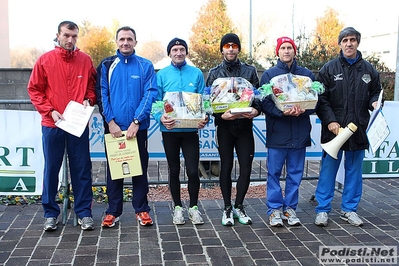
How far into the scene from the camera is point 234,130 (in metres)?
4.45

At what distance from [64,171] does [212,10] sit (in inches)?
1055

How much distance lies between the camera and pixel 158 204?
5484mm

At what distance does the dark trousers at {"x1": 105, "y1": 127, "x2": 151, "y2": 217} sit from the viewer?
14.8ft

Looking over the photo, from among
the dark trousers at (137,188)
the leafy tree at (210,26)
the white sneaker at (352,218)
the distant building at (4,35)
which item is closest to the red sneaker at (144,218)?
the dark trousers at (137,188)

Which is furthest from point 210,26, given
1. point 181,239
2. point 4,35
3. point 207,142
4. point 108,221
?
point 181,239

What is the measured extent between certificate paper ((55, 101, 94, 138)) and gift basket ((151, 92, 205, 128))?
0.69 m

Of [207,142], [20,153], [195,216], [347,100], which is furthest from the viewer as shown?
[207,142]

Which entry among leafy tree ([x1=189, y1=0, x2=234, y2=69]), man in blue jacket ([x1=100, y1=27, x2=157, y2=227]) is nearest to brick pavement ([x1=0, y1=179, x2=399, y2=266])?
man in blue jacket ([x1=100, y1=27, x2=157, y2=227])

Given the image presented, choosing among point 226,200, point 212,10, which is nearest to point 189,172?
point 226,200

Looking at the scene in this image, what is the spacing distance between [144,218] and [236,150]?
1264 mm

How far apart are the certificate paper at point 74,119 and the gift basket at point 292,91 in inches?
71.1

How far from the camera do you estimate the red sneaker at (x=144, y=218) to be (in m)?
4.59

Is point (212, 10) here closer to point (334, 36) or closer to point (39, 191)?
point (334, 36)

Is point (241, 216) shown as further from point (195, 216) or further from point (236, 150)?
point (236, 150)
